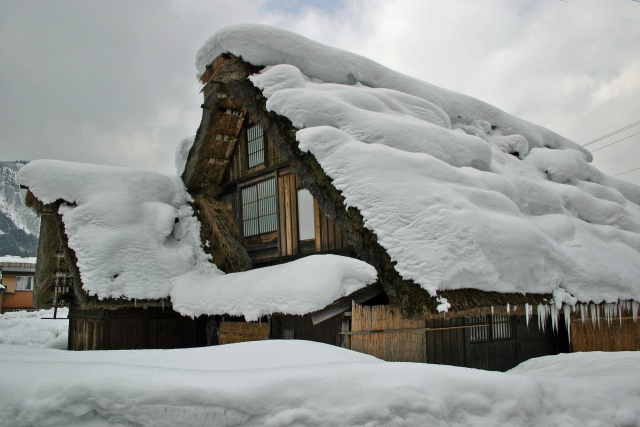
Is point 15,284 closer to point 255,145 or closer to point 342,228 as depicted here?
point 255,145

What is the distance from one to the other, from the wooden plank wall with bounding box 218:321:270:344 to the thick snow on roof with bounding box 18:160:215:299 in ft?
3.99

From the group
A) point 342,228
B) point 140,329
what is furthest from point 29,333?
point 342,228

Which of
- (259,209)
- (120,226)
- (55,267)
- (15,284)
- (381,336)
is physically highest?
(259,209)

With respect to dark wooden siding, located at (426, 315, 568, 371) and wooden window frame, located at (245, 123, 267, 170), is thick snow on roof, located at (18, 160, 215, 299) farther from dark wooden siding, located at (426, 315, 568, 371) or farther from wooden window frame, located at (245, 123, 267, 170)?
dark wooden siding, located at (426, 315, 568, 371)

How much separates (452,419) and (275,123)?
507 cm

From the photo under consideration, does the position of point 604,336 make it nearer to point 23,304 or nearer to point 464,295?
point 464,295

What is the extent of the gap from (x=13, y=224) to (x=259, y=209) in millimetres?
→ 72276

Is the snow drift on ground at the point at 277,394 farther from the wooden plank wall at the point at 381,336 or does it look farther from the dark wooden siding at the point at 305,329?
the dark wooden siding at the point at 305,329

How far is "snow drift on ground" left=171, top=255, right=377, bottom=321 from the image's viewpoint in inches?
216

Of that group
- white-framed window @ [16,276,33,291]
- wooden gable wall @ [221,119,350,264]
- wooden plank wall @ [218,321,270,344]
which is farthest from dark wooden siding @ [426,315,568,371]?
white-framed window @ [16,276,33,291]

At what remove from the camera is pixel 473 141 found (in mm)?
7391

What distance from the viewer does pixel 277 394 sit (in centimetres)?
258

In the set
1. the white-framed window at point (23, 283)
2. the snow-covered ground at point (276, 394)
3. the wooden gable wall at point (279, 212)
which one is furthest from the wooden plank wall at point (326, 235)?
the white-framed window at point (23, 283)

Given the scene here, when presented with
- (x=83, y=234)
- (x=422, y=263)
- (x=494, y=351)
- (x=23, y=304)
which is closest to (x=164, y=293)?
(x=83, y=234)
